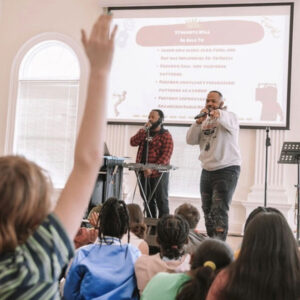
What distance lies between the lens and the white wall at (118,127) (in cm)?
531

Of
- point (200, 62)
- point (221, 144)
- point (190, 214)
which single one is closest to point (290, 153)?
→ point (221, 144)

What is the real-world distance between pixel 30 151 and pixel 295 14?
4287 millimetres

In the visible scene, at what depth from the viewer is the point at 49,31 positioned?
20.4 ft

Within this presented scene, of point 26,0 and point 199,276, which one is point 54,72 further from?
point 199,276

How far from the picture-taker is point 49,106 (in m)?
6.32

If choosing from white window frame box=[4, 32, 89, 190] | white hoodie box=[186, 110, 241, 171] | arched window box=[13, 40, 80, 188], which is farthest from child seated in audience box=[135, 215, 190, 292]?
white window frame box=[4, 32, 89, 190]

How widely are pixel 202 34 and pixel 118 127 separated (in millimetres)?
1728

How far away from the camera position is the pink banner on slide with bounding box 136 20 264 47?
5.48 metres

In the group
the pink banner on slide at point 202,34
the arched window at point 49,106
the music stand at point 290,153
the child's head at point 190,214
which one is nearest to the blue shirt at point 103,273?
the child's head at point 190,214

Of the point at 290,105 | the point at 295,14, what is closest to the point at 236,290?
the point at 290,105

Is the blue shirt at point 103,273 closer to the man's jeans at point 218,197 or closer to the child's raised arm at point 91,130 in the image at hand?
the child's raised arm at point 91,130

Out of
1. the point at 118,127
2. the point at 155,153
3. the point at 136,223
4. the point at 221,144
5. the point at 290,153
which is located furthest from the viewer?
the point at 118,127

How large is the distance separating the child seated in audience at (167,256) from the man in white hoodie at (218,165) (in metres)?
1.39

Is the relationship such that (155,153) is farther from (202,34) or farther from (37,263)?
(37,263)
